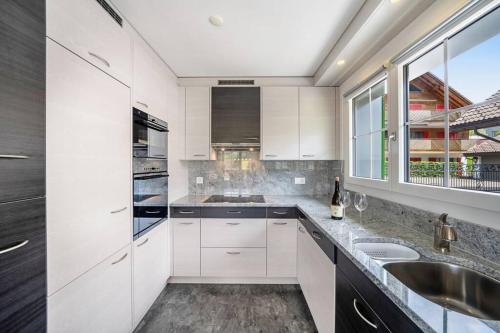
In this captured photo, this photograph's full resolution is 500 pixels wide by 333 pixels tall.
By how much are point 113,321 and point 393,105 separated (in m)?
2.51

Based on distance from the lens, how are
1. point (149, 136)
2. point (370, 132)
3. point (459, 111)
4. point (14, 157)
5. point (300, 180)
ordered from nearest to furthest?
point (14, 157)
point (459, 111)
point (149, 136)
point (370, 132)
point (300, 180)

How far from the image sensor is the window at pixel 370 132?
1.75 m

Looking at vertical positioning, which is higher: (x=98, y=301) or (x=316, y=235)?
(x=316, y=235)

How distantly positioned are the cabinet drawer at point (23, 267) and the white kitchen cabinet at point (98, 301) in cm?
11

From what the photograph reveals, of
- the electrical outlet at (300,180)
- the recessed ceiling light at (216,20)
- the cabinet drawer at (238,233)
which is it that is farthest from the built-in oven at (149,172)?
the electrical outlet at (300,180)

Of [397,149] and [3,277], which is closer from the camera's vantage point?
[3,277]

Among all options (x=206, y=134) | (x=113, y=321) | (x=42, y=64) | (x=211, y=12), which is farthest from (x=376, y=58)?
(x=113, y=321)

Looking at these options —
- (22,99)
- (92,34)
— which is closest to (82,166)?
(22,99)

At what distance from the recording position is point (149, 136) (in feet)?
5.77

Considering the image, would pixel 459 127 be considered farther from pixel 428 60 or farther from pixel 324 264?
pixel 324 264

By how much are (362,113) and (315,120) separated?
52cm

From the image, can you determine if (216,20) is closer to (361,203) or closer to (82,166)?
(82,166)

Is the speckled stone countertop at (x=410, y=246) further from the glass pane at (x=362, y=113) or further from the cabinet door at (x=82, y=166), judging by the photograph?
the cabinet door at (x=82, y=166)

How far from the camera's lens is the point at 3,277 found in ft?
2.34
